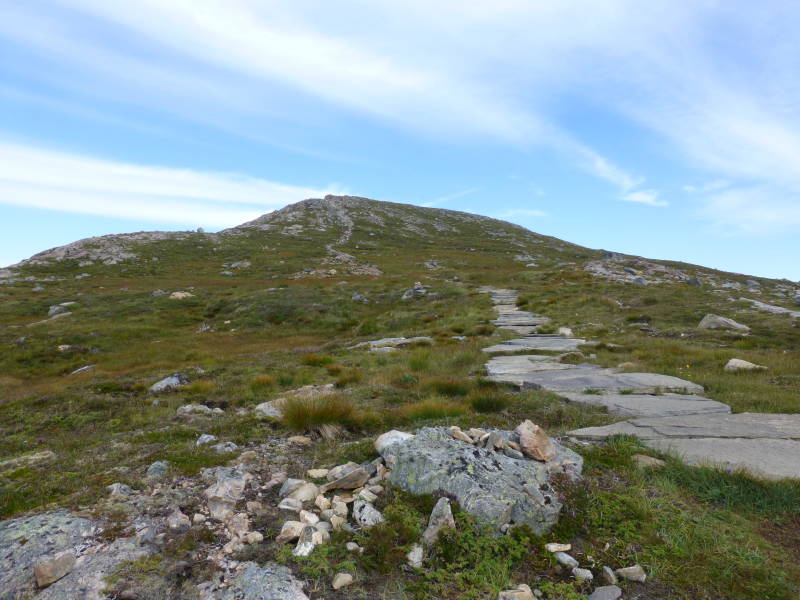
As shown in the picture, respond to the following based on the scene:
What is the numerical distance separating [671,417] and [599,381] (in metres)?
2.54

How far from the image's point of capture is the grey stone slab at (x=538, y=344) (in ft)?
44.3

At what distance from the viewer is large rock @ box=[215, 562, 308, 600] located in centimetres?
302

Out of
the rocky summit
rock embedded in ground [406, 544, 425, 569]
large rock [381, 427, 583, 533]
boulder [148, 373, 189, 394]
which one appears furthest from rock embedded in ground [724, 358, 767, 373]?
boulder [148, 373, 189, 394]

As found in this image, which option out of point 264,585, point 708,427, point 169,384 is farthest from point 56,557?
point 169,384

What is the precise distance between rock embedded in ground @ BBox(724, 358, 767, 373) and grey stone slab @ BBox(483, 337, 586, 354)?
3.98 meters

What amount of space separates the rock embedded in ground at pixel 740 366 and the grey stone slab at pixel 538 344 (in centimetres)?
398

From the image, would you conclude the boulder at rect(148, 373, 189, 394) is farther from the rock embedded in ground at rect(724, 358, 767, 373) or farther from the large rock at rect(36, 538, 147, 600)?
the rock embedded in ground at rect(724, 358, 767, 373)

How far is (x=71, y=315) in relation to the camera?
107 feet

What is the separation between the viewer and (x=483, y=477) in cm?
424

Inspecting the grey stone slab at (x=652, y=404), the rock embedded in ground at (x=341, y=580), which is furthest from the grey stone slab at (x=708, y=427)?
the rock embedded in ground at (x=341, y=580)

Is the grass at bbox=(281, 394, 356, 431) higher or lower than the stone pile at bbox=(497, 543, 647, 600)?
lower

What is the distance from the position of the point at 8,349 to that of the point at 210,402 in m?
23.7

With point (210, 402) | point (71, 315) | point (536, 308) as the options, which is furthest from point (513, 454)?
point (71, 315)

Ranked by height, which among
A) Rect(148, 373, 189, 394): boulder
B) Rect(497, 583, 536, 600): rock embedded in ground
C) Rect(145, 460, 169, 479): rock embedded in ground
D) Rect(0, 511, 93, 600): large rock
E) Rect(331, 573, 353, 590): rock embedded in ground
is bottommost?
Rect(148, 373, 189, 394): boulder
